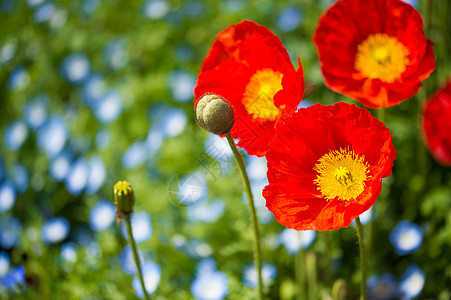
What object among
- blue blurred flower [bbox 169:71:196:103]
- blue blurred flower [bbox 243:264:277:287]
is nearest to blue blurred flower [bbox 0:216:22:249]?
blue blurred flower [bbox 169:71:196:103]

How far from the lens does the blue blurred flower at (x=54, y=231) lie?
2010 millimetres

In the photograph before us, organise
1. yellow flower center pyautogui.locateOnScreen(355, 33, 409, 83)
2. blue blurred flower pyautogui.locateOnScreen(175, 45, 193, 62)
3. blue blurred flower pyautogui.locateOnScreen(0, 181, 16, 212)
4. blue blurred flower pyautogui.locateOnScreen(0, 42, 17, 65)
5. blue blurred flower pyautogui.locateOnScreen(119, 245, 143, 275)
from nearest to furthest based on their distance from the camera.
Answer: yellow flower center pyautogui.locateOnScreen(355, 33, 409, 83) < blue blurred flower pyautogui.locateOnScreen(119, 245, 143, 275) < blue blurred flower pyautogui.locateOnScreen(0, 181, 16, 212) < blue blurred flower pyautogui.locateOnScreen(175, 45, 193, 62) < blue blurred flower pyautogui.locateOnScreen(0, 42, 17, 65)

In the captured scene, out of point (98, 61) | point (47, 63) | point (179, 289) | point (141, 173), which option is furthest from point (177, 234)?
point (47, 63)

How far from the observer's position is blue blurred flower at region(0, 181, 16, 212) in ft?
7.39

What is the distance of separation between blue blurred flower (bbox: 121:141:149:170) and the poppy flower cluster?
118 centimetres

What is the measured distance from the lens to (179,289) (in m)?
1.58

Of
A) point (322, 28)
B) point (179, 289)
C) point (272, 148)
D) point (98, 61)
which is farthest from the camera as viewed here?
point (98, 61)

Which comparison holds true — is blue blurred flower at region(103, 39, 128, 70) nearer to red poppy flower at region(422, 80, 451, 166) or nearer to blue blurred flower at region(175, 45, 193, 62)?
blue blurred flower at region(175, 45, 193, 62)

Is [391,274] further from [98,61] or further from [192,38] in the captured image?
[98,61]

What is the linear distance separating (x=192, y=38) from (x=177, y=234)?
1206 millimetres

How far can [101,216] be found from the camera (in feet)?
6.15

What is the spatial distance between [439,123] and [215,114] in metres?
0.90

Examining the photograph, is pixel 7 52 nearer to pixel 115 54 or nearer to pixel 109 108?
pixel 115 54

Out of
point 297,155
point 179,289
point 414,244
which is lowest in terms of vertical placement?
point 179,289
